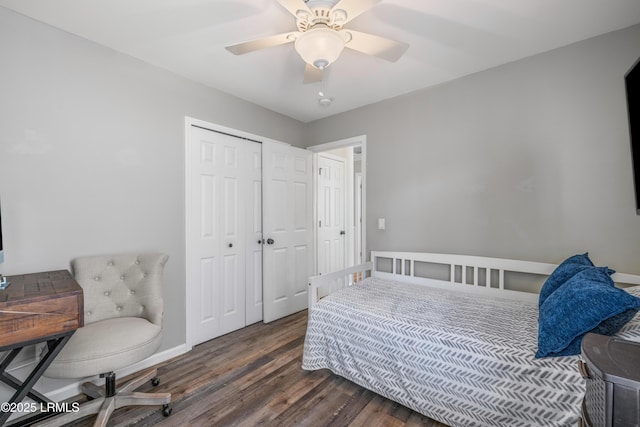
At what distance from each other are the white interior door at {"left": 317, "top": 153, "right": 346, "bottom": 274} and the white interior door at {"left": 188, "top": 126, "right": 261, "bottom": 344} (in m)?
1.04

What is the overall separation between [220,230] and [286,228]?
2.63ft

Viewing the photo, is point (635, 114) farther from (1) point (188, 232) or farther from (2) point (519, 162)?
(1) point (188, 232)

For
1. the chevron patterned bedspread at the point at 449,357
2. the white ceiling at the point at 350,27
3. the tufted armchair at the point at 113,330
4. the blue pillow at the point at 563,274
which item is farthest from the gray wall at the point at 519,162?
the tufted armchair at the point at 113,330

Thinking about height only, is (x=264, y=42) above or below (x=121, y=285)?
above

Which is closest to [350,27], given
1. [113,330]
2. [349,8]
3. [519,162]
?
[349,8]

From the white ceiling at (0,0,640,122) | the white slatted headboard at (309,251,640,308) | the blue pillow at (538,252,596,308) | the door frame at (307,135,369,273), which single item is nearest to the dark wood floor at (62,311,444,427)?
the white slatted headboard at (309,251,640,308)

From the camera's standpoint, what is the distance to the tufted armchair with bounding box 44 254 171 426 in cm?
149

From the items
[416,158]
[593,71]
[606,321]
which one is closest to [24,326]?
[606,321]

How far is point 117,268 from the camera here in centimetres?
201

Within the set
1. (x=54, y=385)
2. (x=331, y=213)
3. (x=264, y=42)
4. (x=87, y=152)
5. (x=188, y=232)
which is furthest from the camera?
(x=331, y=213)

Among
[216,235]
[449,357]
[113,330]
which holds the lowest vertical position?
[449,357]

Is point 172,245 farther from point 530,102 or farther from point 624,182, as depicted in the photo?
point 624,182

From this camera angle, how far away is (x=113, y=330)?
169 centimetres

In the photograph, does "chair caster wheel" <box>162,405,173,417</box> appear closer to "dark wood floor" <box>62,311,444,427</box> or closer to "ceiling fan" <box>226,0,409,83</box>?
"dark wood floor" <box>62,311,444,427</box>
